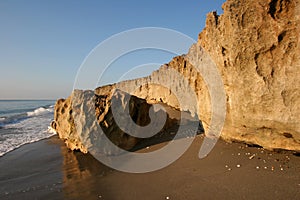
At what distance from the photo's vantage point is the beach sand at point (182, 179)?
343 cm

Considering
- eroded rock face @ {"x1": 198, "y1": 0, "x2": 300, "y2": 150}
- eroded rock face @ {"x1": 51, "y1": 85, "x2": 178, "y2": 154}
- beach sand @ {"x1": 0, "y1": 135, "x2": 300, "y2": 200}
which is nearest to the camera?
beach sand @ {"x1": 0, "y1": 135, "x2": 300, "y2": 200}

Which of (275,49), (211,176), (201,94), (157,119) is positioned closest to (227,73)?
(275,49)

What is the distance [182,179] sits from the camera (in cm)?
406

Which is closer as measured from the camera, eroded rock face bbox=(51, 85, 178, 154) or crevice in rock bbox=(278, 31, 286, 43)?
crevice in rock bbox=(278, 31, 286, 43)

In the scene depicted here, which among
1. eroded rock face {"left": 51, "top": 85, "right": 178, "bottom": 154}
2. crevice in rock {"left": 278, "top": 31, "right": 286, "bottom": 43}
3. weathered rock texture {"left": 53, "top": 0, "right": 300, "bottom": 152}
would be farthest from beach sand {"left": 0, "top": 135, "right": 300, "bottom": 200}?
crevice in rock {"left": 278, "top": 31, "right": 286, "bottom": 43}

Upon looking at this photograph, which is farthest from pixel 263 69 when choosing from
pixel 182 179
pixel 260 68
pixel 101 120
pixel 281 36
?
pixel 101 120

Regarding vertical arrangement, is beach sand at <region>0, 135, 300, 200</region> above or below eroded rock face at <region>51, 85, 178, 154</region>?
below

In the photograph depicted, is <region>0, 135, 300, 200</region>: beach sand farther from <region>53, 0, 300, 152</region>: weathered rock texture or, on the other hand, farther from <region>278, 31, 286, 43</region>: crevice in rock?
<region>278, 31, 286, 43</region>: crevice in rock

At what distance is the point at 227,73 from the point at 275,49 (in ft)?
3.90

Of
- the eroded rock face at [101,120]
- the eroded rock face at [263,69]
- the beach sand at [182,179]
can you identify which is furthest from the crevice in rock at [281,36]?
the eroded rock face at [101,120]

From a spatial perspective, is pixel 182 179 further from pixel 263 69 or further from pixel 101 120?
pixel 101 120

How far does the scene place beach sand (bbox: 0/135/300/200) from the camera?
3.43 metres

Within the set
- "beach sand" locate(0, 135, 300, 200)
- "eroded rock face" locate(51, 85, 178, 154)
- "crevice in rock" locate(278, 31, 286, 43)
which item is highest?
"crevice in rock" locate(278, 31, 286, 43)

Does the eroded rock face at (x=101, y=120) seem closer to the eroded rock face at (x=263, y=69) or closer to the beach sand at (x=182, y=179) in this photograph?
the beach sand at (x=182, y=179)
